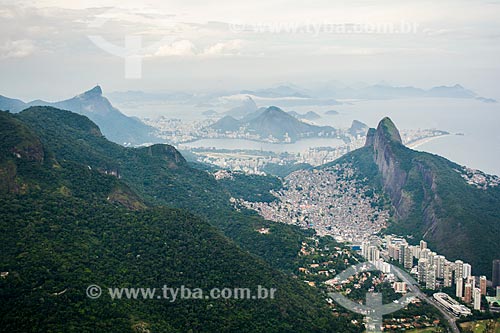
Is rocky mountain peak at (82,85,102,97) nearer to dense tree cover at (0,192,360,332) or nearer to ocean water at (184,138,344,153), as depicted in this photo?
ocean water at (184,138,344,153)

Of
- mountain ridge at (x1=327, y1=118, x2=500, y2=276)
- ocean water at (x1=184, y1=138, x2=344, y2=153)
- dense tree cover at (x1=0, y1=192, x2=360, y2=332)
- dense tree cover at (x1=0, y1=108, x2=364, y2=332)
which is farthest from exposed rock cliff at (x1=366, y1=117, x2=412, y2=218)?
ocean water at (x1=184, y1=138, x2=344, y2=153)

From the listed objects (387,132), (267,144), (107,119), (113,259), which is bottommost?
(267,144)

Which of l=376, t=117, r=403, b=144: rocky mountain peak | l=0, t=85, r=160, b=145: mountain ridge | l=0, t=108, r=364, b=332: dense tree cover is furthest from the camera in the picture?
l=0, t=85, r=160, b=145: mountain ridge

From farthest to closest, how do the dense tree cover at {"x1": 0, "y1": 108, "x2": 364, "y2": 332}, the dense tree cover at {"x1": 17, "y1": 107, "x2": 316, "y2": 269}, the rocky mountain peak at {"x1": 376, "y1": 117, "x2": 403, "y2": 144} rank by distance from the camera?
the rocky mountain peak at {"x1": 376, "y1": 117, "x2": 403, "y2": 144} → the dense tree cover at {"x1": 17, "y1": 107, "x2": 316, "y2": 269} → the dense tree cover at {"x1": 0, "y1": 108, "x2": 364, "y2": 332}

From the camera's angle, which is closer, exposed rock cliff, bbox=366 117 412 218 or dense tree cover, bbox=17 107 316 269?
dense tree cover, bbox=17 107 316 269

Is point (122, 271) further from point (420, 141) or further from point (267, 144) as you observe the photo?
point (267, 144)

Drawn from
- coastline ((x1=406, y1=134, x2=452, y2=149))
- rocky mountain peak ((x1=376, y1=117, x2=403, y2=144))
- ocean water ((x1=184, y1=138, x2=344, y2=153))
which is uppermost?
rocky mountain peak ((x1=376, y1=117, x2=403, y2=144))

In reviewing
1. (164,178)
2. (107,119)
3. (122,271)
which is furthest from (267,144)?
(122,271)

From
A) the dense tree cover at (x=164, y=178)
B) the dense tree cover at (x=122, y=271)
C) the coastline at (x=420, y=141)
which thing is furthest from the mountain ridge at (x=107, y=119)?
the dense tree cover at (x=122, y=271)

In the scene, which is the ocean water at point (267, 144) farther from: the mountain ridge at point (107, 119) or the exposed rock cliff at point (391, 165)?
the exposed rock cliff at point (391, 165)
